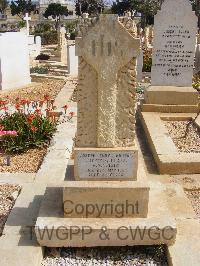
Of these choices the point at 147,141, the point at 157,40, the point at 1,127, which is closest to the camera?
the point at 1,127

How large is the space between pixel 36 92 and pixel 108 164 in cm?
741

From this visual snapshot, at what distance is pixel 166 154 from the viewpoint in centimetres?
586

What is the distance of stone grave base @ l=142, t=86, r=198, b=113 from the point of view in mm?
8016

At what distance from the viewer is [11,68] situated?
11266mm

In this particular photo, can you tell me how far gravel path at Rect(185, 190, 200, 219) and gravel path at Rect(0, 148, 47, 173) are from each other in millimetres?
2230

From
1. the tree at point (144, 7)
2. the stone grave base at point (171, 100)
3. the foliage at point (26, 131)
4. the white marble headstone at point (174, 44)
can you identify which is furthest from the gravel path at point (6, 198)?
the tree at point (144, 7)

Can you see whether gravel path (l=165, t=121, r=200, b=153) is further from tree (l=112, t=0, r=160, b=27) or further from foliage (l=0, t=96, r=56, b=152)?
tree (l=112, t=0, r=160, b=27)

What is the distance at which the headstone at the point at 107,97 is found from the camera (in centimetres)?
353

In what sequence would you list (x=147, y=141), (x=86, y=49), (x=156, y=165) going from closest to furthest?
(x=86, y=49) < (x=156, y=165) < (x=147, y=141)

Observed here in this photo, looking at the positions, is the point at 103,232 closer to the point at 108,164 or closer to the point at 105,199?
the point at 105,199

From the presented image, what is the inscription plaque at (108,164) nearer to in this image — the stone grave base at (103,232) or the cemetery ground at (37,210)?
the cemetery ground at (37,210)

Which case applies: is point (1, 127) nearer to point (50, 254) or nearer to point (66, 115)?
point (66, 115)

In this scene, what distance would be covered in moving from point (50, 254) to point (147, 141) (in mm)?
3568

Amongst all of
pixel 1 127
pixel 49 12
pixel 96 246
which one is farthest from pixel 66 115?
pixel 49 12
